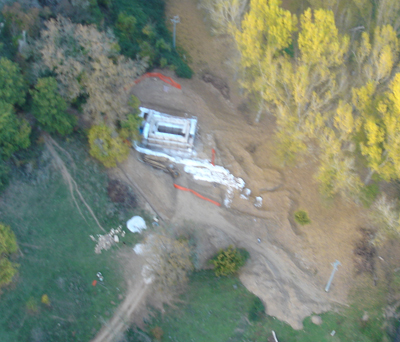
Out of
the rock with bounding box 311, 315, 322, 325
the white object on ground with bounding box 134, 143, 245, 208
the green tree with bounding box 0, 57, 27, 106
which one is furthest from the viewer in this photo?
the white object on ground with bounding box 134, 143, 245, 208

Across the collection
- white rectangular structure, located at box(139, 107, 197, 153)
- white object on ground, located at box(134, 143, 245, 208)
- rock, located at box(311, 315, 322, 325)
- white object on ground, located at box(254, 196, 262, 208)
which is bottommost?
rock, located at box(311, 315, 322, 325)

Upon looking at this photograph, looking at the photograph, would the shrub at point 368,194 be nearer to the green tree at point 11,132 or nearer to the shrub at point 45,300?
the shrub at point 45,300

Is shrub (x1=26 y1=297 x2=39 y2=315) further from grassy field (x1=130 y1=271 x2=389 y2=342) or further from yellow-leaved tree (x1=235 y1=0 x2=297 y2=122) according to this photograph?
yellow-leaved tree (x1=235 y1=0 x2=297 y2=122)

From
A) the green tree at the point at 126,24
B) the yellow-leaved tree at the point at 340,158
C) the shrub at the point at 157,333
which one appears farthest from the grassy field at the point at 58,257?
the yellow-leaved tree at the point at 340,158

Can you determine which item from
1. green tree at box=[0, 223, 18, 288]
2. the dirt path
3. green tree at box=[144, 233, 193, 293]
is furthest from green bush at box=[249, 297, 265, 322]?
green tree at box=[0, 223, 18, 288]

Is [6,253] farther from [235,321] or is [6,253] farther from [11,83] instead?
[235,321]

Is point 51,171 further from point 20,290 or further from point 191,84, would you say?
point 191,84
